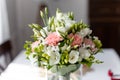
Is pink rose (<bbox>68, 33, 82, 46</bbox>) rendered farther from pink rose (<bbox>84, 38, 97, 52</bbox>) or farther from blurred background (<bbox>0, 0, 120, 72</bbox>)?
blurred background (<bbox>0, 0, 120, 72</bbox>)

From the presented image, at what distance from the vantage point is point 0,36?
278 centimetres

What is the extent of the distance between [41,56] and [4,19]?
66.9 inches

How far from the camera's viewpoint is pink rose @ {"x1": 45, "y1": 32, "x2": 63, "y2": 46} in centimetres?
134

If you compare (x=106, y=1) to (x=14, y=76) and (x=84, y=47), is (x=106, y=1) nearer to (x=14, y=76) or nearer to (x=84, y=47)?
(x=14, y=76)

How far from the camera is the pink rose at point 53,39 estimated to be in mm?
1341

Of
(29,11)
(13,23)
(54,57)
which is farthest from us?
(29,11)

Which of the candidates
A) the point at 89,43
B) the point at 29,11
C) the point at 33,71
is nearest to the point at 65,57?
the point at 89,43

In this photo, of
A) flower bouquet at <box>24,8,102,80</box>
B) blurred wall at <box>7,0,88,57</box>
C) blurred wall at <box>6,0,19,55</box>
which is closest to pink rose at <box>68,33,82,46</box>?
flower bouquet at <box>24,8,102,80</box>

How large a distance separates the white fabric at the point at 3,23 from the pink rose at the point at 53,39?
1510mm

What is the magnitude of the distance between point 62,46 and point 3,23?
67.7 inches

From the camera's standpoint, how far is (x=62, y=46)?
135 centimetres

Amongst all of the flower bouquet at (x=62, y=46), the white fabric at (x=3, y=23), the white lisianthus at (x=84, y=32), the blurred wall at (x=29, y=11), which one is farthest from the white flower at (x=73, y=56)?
the blurred wall at (x=29, y=11)

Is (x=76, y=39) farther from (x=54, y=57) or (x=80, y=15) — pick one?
(x=80, y=15)

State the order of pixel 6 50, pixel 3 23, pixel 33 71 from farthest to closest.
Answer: pixel 3 23 < pixel 6 50 < pixel 33 71
